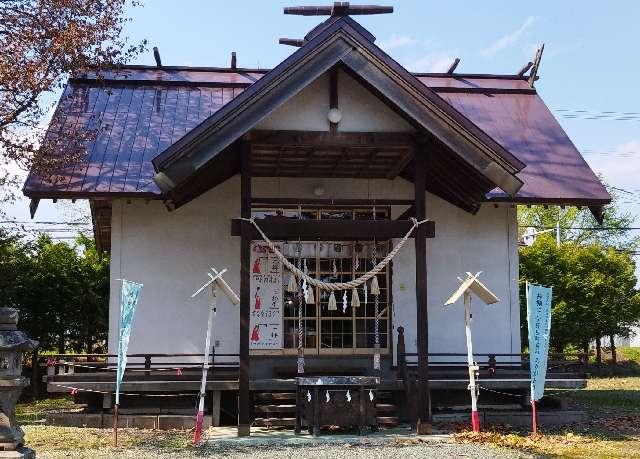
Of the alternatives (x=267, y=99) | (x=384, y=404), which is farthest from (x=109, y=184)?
(x=384, y=404)

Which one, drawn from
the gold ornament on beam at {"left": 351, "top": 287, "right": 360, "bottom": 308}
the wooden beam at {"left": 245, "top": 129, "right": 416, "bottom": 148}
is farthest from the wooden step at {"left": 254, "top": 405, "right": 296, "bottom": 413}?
the wooden beam at {"left": 245, "top": 129, "right": 416, "bottom": 148}

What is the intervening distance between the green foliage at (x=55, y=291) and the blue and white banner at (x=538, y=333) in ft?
37.5

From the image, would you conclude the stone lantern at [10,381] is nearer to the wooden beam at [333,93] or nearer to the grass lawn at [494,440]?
the grass lawn at [494,440]

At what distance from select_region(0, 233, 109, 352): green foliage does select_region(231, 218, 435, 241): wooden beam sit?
27.4 ft

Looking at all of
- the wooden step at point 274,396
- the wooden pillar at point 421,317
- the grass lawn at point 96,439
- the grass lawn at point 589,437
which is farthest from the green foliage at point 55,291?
the grass lawn at point 589,437

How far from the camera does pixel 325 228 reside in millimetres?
9789

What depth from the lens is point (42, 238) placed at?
18484 millimetres

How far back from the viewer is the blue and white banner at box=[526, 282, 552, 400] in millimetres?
9406

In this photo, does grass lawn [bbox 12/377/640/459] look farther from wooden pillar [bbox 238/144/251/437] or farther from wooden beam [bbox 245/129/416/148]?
wooden beam [bbox 245/129/416/148]

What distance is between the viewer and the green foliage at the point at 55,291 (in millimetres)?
16156

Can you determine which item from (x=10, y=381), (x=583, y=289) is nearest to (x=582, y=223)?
(x=583, y=289)

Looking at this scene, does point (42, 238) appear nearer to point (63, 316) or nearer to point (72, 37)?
point (63, 316)

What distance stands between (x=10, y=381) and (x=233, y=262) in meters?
5.67

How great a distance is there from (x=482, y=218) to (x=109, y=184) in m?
6.47
